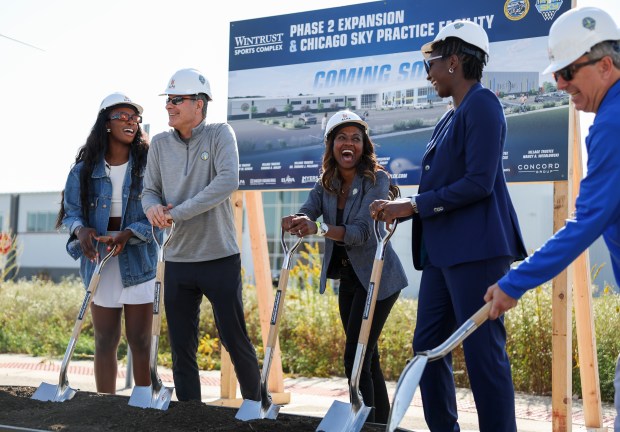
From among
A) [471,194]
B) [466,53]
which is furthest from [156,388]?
[466,53]

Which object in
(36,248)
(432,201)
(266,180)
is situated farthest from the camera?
(36,248)

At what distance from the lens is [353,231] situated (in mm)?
4641

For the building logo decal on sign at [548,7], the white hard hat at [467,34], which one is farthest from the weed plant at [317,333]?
the white hard hat at [467,34]

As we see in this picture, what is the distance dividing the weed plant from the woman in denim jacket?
3.03 metres

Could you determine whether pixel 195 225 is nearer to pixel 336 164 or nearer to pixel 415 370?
pixel 336 164

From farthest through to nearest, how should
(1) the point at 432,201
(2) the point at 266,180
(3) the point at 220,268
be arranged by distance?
(2) the point at 266,180 → (3) the point at 220,268 → (1) the point at 432,201

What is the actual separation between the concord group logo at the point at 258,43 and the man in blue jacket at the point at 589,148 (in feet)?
12.9

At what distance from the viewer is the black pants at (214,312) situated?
4.96 m

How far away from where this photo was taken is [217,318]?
5039 millimetres

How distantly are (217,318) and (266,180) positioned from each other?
2017 millimetres

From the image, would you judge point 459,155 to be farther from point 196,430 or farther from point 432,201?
point 196,430

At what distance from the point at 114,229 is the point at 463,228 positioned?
8.34 feet

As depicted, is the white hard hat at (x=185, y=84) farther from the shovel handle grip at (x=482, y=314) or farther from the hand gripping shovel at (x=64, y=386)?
the shovel handle grip at (x=482, y=314)

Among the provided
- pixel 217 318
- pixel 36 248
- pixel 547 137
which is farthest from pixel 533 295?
pixel 36 248
